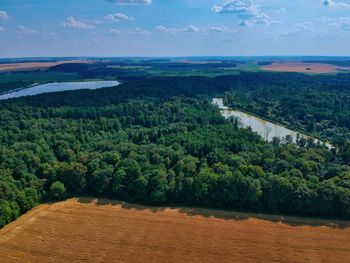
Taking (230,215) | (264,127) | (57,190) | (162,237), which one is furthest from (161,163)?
(264,127)

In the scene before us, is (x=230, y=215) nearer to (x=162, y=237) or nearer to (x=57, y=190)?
(x=162, y=237)

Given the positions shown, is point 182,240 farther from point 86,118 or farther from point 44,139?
point 86,118

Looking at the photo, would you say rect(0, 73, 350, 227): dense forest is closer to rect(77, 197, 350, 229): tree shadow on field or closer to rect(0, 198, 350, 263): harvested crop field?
rect(77, 197, 350, 229): tree shadow on field

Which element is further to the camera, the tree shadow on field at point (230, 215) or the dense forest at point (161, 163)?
the dense forest at point (161, 163)

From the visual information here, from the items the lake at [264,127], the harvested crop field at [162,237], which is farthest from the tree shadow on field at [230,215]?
the lake at [264,127]

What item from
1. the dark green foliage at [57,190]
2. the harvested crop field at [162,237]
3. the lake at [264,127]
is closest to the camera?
the harvested crop field at [162,237]

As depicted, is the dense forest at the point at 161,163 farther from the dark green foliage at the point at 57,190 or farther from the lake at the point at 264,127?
the lake at the point at 264,127

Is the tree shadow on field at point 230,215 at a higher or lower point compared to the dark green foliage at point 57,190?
lower

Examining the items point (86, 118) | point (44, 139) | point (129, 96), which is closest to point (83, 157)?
point (44, 139)

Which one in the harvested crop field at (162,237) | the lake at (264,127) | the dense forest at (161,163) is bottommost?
the harvested crop field at (162,237)
